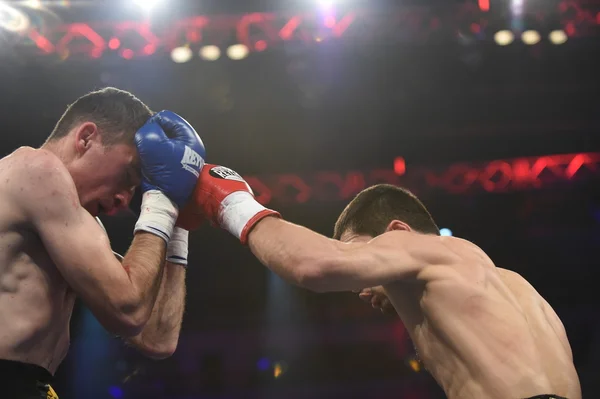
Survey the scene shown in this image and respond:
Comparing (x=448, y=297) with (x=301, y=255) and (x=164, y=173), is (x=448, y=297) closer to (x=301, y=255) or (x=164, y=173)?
(x=301, y=255)

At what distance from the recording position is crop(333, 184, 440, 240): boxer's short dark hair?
207 centimetres

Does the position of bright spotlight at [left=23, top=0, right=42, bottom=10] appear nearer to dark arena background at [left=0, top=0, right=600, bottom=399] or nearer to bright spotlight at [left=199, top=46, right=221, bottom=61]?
dark arena background at [left=0, top=0, right=600, bottom=399]

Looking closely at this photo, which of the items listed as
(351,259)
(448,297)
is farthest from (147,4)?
(448,297)

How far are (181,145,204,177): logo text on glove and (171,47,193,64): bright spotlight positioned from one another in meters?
3.40

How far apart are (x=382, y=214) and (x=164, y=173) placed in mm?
785

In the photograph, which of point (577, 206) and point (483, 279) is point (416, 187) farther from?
point (483, 279)

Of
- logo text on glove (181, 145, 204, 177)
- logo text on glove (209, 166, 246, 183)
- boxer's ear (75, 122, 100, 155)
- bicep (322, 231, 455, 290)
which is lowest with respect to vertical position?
bicep (322, 231, 455, 290)

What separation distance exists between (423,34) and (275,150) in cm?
180

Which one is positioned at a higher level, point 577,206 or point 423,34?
point 423,34

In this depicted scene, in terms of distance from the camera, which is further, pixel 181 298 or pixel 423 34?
pixel 423 34

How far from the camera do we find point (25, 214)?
164 centimetres

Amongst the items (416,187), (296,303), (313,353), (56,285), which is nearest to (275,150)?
(416,187)

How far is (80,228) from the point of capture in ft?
5.43

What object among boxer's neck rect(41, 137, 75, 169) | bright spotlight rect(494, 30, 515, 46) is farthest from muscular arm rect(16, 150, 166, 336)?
bright spotlight rect(494, 30, 515, 46)
